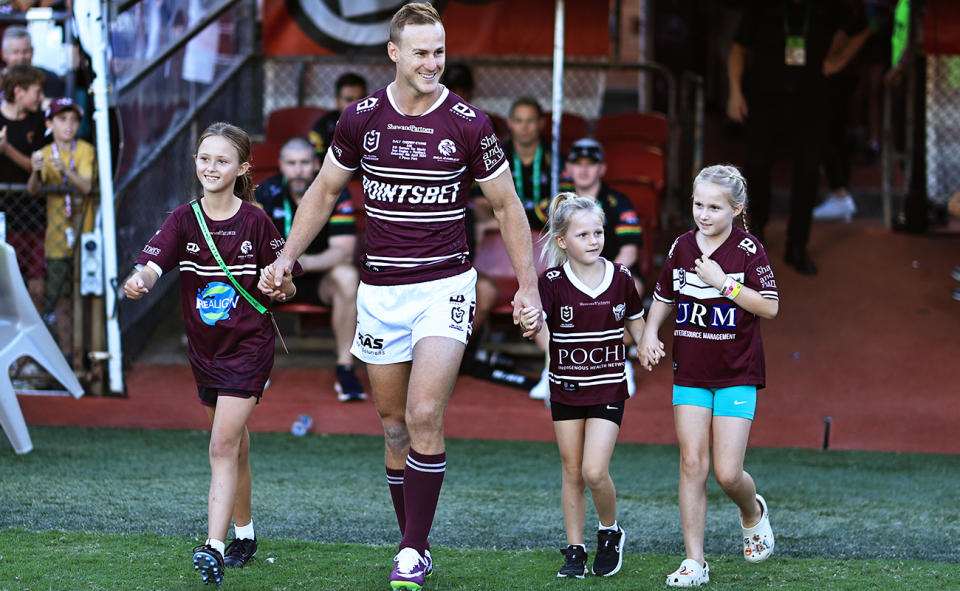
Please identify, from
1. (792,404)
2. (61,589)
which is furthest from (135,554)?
(792,404)

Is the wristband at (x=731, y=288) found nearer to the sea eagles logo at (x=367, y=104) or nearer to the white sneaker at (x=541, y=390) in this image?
the sea eagles logo at (x=367, y=104)

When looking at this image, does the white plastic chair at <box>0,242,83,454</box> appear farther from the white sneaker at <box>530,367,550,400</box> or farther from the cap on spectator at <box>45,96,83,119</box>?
the white sneaker at <box>530,367,550,400</box>

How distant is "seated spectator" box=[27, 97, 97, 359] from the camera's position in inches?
322

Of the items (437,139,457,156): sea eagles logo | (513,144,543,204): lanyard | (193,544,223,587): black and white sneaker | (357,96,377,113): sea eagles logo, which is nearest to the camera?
(193,544,223,587): black and white sneaker

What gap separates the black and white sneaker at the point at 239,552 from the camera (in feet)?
16.2

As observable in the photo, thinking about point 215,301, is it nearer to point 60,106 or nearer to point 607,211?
point 60,106

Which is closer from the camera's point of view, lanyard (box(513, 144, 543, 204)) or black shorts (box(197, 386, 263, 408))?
black shorts (box(197, 386, 263, 408))

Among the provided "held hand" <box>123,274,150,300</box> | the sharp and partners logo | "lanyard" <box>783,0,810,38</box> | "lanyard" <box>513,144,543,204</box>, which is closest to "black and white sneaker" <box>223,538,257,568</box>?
the sharp and partners logo

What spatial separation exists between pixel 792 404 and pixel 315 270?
3265 millimetres

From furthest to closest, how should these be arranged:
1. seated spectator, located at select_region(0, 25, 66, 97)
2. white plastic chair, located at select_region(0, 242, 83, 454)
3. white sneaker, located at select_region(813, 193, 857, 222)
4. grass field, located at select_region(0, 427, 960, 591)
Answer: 1. white sneaker, located at select_region(813, 193, 857, 222)
2. seated spectator, located at select_region(0, 25, 66, 97)
3. white plastic chair, located at select_region(0, 242, 83, 454)
4. grass field, located at select_region(0, 427, 960, 591)

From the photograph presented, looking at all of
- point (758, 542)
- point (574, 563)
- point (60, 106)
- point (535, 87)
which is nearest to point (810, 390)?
point (758, 542)

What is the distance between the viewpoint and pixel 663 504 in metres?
6.34

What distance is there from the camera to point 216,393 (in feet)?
16.2

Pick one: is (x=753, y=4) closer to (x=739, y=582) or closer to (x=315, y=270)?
(x=315, y=270)
